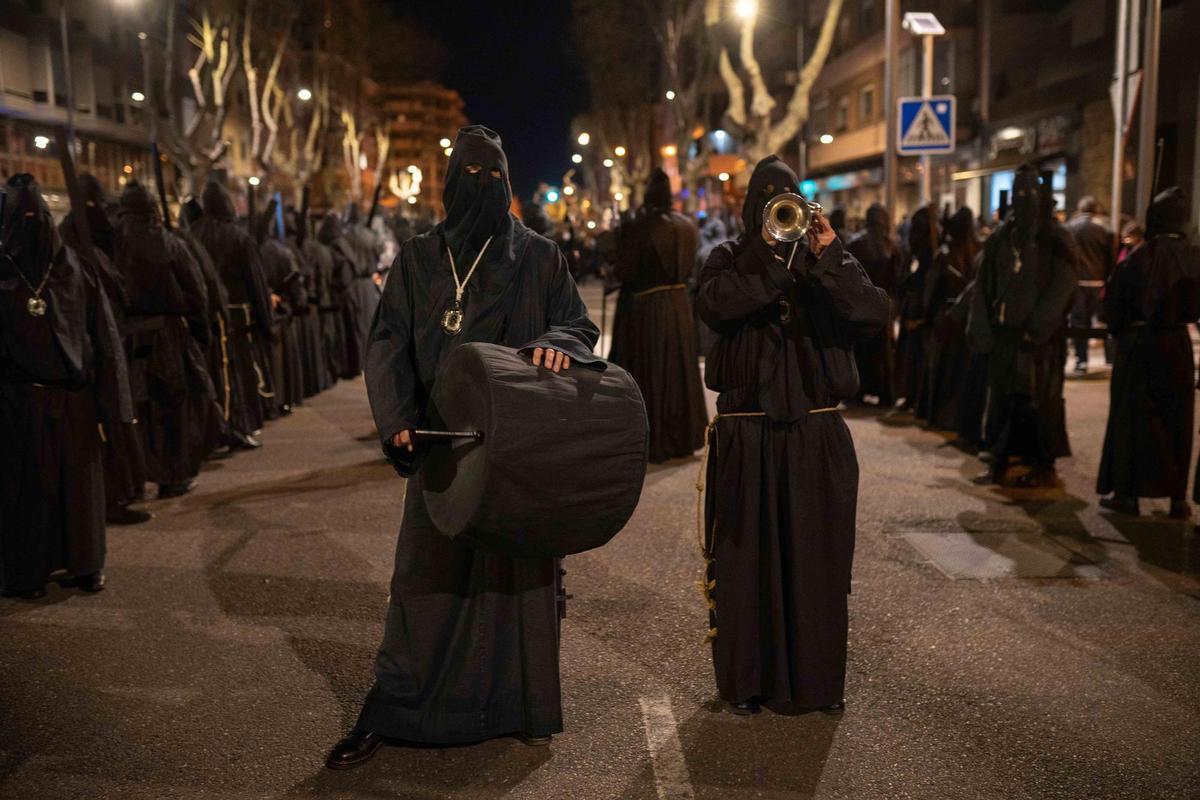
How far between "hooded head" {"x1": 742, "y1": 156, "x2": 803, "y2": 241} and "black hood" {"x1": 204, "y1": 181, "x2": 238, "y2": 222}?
740 centimetres

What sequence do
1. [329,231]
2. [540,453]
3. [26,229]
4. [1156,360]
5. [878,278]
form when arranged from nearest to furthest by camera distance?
[540,453]
[26,229]
[1156,360]
[878,278]
[329,231]

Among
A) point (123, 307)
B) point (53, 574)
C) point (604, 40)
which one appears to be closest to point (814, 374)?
point (53, 574)

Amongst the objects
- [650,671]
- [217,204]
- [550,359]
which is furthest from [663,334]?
[550,359]

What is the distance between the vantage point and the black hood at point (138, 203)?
28.9ft

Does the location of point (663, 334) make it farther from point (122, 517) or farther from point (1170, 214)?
point (122, 517)

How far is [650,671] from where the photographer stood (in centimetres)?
518

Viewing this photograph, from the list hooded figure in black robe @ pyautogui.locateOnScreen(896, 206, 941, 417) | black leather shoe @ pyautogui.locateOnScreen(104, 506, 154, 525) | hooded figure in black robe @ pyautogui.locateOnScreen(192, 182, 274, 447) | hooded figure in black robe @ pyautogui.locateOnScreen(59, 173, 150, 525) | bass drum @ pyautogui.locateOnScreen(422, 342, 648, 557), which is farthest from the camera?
hooded figure in black robe @ pyautogui.locateOnScreen(896, 206, 941, 417)

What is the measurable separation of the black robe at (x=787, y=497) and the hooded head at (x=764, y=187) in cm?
4

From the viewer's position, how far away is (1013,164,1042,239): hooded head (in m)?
8.44

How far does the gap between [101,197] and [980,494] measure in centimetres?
673

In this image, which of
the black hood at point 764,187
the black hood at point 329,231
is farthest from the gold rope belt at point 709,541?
the black hood at point 329,231

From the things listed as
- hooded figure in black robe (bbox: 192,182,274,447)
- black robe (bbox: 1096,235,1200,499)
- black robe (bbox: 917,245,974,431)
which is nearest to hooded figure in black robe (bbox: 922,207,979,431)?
black robe (bbox: 917,245,974,431)

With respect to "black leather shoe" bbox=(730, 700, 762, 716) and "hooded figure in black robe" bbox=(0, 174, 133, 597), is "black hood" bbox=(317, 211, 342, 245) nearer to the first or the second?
"hooded figure in black robe" bbox=(0, 174, 133, 597)

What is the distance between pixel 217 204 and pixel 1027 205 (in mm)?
7082
